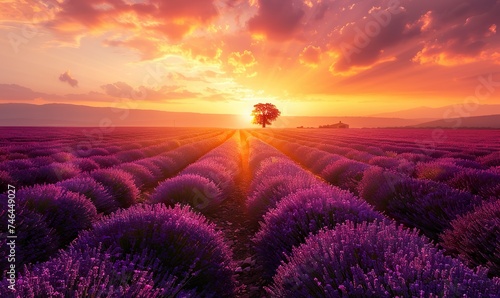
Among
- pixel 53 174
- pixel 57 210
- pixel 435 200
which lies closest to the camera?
pixel 57 210

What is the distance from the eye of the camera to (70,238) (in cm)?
423

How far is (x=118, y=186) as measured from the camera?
6840 millimetres

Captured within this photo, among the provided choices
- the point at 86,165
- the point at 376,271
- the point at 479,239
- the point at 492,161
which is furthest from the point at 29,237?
the point at 492,161

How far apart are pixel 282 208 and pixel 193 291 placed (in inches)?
62.7

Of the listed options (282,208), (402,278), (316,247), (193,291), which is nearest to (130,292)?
(193,291)

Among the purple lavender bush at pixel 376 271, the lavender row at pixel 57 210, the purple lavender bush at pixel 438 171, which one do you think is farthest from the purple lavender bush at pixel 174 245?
the purple lavender bush at pixel 438 171

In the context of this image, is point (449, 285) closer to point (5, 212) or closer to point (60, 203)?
point (5, 212)

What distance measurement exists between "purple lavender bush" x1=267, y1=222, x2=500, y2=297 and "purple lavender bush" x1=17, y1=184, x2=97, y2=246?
3.32 meters

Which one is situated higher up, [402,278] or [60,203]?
[402,278]

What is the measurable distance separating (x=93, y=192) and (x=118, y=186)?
3.93 feet

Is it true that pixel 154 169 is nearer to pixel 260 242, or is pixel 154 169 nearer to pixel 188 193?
pixel 188 193

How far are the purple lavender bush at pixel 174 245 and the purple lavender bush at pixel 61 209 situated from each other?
1543 millimetres

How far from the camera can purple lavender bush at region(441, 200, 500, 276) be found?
2898mm

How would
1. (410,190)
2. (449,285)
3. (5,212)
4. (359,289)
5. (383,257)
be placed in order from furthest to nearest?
(410,190), (5,212), (383,257), (359,289), (449,285)
